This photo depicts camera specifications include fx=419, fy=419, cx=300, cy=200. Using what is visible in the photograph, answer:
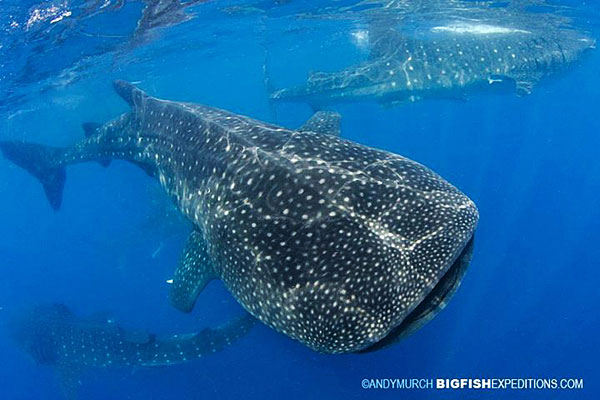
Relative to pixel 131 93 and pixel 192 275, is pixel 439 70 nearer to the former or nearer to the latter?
pixel 131 93

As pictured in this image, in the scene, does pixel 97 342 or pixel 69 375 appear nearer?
pixel 97 342

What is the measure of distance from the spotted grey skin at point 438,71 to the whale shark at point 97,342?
29.4ft

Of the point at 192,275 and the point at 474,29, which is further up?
the point at 474,29

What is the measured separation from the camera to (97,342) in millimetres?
10188

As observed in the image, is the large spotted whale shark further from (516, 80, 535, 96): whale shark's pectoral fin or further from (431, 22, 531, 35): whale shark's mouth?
(431, 22, 531, 35): whale shark's mouth

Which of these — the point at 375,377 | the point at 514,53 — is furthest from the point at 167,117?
the point at 514,53

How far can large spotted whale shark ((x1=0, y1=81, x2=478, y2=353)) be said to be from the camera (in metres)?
3.40

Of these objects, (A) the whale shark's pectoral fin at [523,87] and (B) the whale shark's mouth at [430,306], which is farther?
(A) the whale shark's pectoral fin at [523,87]

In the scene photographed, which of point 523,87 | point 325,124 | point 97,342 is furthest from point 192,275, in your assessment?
point 523,87

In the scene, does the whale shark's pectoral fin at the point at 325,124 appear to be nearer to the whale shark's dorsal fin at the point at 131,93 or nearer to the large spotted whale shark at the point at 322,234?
the large spotted whale shark at the point at 322,234

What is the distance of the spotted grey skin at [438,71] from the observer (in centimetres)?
1405

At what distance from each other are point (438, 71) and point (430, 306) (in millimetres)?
A: 12285

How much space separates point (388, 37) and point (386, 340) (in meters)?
14.5

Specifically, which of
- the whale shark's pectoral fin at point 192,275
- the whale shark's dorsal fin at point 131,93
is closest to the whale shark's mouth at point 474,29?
the whale shark's dorsal fin at point 131,93
